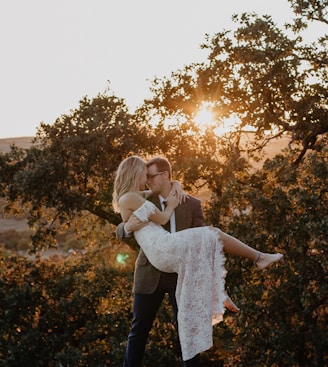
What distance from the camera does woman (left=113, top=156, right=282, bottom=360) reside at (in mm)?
4430

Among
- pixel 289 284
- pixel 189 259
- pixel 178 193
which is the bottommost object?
pixel 289 284

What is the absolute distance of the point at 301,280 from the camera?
6355 mm

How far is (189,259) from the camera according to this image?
445 centimetres

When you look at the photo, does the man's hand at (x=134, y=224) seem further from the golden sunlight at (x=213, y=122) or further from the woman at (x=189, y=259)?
the golden sunlight at (x=213, y=122)

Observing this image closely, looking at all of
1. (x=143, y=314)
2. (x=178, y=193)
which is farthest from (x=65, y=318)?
(x=178, y=193)

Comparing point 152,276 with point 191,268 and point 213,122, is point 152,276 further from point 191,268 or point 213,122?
point 213,122

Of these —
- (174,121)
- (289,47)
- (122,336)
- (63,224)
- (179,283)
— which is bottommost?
(122,336)

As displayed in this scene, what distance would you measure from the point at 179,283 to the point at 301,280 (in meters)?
2.43

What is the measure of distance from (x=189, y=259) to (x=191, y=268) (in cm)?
8

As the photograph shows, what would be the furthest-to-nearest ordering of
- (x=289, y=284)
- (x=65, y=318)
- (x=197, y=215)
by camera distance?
(x=65, y=318) → (x=289, y=284) → (x=197, y=215)

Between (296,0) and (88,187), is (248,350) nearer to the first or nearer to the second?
(88,187)

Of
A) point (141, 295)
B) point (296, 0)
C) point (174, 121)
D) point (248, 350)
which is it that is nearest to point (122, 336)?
Result: point (248, 350)

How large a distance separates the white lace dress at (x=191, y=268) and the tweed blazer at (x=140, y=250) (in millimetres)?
187

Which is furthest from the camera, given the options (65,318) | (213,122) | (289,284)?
(213,122)
